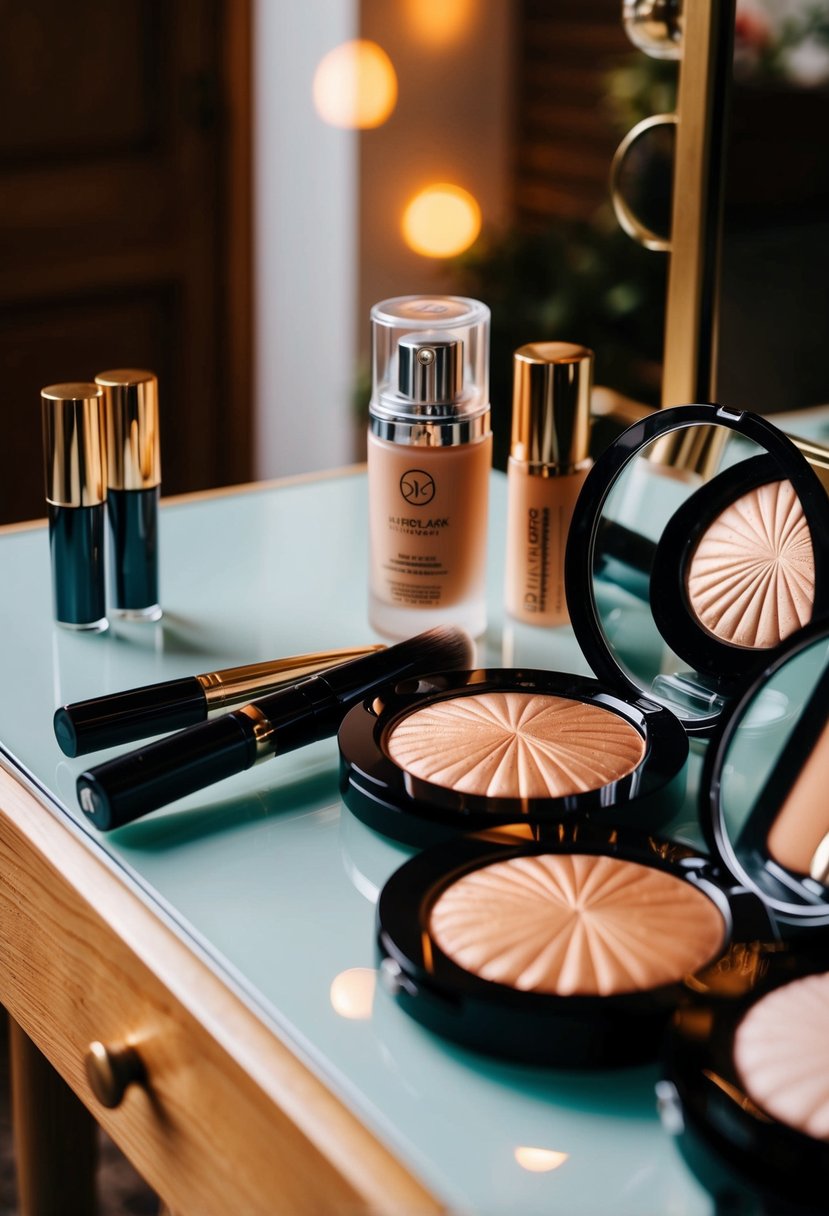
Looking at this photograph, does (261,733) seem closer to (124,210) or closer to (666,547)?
(666,547)

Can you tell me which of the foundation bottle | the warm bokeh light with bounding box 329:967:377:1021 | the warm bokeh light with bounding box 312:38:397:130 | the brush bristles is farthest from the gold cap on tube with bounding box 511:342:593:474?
the warm bokeh light with bounding box 312:38:397:130

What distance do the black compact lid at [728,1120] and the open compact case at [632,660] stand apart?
110 millimetres

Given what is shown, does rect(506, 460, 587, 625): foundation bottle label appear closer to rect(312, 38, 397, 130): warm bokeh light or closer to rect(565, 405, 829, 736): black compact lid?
rect(565, 405, 829, 736): black compact lid

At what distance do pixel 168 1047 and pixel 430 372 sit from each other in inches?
12.8

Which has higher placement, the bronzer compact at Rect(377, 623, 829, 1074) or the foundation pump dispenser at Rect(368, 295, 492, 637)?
the foundation pump dispenser at Rect(368, 295, 492, 637)

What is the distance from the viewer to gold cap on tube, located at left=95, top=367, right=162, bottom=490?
0.68 meters

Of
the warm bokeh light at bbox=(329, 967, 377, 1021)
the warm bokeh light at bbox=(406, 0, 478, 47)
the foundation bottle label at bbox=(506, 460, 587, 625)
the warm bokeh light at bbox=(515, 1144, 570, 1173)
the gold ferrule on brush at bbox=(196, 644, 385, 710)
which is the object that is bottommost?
the warm bokeh light at bbox=(515, 1144, 570, 1173)

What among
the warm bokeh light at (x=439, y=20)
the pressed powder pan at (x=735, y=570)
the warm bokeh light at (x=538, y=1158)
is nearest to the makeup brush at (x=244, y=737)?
the pressed powder pan at (x=735, y=570)

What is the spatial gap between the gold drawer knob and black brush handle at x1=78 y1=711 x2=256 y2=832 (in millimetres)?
81

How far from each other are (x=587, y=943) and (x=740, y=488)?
0.78 feet

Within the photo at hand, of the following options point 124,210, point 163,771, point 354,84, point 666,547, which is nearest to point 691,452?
point 666,547

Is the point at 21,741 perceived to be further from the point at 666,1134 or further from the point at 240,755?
the point at 666,1134

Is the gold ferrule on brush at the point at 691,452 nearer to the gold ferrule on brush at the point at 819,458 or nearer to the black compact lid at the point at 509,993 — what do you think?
the gold ferrule on brush at the point at 819,458

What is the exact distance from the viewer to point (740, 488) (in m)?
0.58
